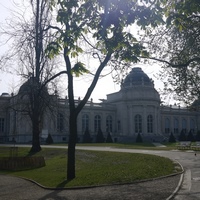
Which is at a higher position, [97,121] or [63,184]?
[97,121]

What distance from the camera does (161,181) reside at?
14.3 metres

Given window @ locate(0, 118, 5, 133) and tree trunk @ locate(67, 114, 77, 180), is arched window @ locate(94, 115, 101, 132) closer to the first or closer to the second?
window @ locate(0, 118, 5, 133)

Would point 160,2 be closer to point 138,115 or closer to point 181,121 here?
point 138,115

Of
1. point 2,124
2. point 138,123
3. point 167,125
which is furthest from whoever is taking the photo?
point 167,125

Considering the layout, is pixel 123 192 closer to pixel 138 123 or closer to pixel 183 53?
pixel 183 53

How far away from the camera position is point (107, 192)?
492 inches

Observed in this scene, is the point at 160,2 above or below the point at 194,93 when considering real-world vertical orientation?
above

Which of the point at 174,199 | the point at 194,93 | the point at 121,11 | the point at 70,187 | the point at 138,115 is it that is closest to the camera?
the point at 174,199

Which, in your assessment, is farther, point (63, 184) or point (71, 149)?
point (71, 149)

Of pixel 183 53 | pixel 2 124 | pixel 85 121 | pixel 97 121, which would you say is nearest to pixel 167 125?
pixel 97 121

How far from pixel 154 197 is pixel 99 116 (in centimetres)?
7102

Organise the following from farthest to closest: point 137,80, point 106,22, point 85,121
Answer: point 137,80, point 85,121, point 106,22

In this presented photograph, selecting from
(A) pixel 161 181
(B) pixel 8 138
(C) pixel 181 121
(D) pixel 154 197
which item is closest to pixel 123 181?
(A) pixel 161 181

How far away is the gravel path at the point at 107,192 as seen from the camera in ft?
37.9
